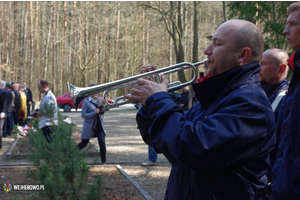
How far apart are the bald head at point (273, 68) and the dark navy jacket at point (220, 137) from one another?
208 centimetres

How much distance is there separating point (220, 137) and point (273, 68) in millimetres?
2582

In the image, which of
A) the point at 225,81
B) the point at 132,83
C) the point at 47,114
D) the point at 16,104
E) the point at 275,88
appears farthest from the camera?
the point at 16,104

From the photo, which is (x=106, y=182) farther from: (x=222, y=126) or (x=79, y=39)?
(x=79, y=39)

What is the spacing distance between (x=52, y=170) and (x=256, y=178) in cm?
294

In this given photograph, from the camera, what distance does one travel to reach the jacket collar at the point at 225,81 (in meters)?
2.05

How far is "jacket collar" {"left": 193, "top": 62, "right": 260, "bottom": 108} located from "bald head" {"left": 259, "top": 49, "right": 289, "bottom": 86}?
2.07 metres

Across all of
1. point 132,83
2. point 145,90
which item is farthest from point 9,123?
point 145,90

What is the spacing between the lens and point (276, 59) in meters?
4.11

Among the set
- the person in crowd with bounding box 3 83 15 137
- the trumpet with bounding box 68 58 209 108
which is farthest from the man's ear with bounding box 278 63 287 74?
the person in crowd with bounding box 3 83 15 137

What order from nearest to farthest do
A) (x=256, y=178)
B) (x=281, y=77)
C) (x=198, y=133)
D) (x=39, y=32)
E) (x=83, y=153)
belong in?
(x=198, y=133), (x=256, y=178), (x=281, y=77), (x=83, y=153), (x=39, y=32)

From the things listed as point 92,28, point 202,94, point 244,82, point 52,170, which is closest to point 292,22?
point 244,82

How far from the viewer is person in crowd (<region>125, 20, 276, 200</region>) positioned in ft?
5.97

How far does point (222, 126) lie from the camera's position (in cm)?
181

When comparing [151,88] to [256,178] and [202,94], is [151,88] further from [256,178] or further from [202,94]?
[256,178]
